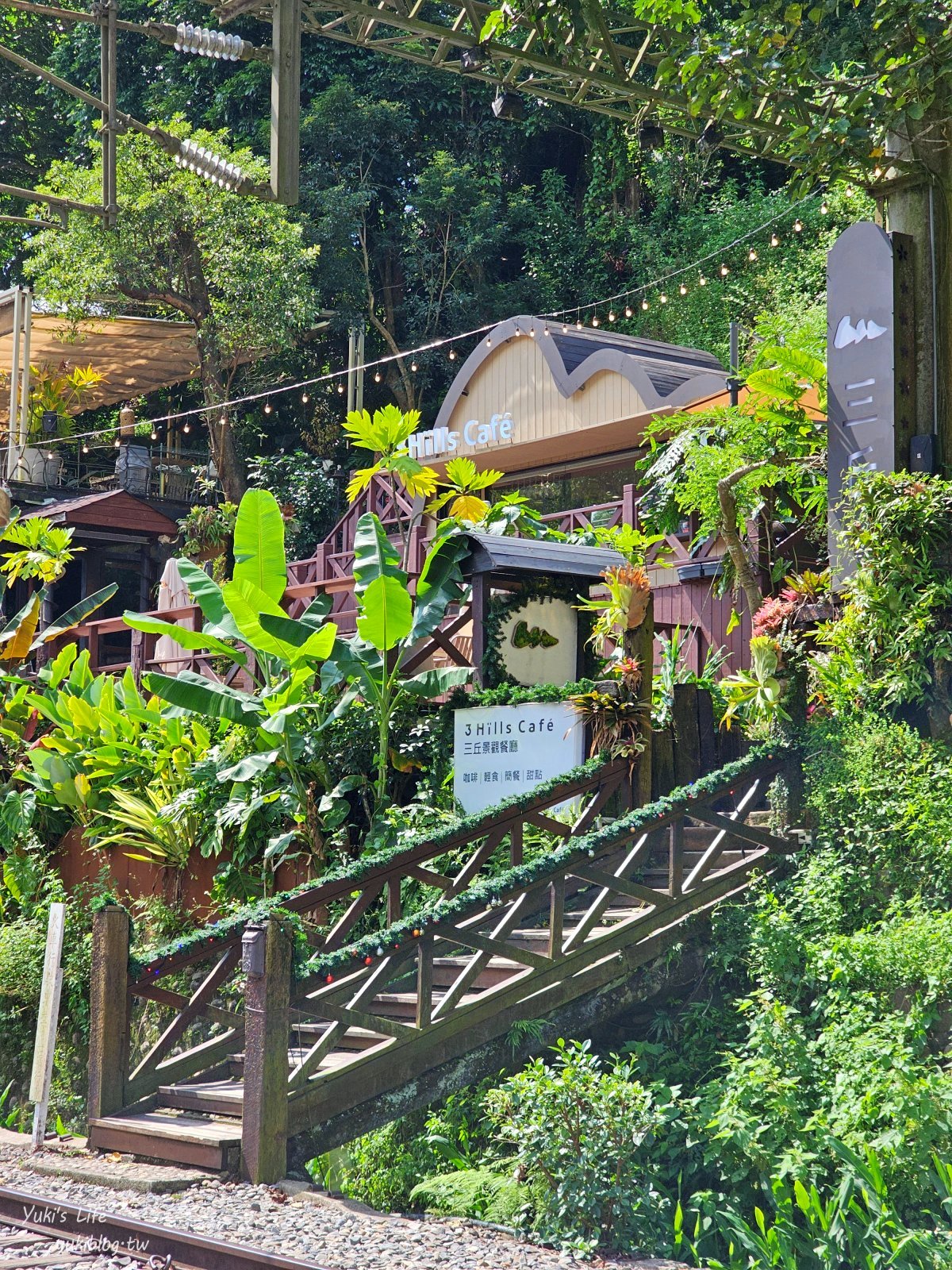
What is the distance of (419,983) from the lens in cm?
884

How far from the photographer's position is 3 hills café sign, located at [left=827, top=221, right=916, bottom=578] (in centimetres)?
1097

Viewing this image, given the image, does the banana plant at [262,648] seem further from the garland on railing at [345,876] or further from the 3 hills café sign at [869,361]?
the 3 hills café sign at [869,361]

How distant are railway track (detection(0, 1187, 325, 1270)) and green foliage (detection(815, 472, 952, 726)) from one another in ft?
19.0

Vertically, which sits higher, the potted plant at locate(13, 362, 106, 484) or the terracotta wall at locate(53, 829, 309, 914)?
the potted plant at locate(13, 362, 106, 484)

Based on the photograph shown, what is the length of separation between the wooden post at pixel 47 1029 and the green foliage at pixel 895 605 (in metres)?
6.09

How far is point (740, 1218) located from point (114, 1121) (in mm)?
4311

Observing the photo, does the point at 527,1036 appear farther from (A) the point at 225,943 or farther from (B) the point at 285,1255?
(B) the point at 285,1255

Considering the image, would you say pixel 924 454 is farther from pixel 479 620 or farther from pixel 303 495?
pixel 303 495

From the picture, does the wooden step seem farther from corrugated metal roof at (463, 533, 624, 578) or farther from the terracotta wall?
corrugated metal roof at (463, 533, 624, 578)

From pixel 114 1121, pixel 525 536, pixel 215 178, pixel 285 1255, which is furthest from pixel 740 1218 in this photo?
pixel 525 536

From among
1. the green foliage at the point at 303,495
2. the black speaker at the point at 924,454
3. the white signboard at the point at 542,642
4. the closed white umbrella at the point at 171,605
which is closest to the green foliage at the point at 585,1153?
the black speaker at the point at 924,454

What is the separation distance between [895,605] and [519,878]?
11.3ft

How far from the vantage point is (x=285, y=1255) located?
21.6ft

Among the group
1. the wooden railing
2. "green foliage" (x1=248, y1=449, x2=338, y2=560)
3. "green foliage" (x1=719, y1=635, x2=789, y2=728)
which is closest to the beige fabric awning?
"green foliage" (x1=248, y1=449, x2=338, y2=560)
